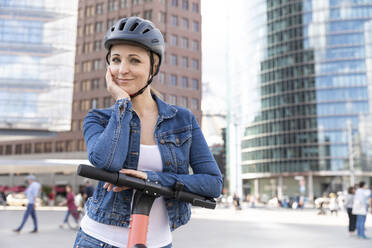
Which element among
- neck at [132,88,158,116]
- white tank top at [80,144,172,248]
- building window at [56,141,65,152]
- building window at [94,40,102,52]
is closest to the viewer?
white tank top at [80,144,172,248]

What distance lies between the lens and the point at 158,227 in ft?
5.98

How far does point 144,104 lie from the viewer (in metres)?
1.96

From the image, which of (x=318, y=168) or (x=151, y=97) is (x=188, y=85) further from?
(x=151, y=97)

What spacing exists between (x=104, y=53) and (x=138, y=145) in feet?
205

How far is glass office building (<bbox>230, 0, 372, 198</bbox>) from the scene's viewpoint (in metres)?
76.8

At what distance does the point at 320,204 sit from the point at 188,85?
115 ft

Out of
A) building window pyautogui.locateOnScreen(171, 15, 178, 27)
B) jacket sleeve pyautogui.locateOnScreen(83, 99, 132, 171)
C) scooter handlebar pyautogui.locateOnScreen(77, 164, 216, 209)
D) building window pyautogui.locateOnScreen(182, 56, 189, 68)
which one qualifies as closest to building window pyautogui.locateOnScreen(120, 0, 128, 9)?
building window pyautogui.locateOnScreen(171, 15, 178, 27)

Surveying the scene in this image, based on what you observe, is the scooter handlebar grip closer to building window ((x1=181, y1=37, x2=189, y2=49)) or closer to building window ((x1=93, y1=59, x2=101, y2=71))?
building window ((x1=93, y1=59, x2=101, y2=71))

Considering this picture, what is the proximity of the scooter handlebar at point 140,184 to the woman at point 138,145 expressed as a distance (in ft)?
0.10

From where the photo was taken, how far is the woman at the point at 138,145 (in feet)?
5.56

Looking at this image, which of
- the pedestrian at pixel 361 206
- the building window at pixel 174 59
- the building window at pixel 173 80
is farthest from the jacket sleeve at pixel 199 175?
the building window at pixel 174 59

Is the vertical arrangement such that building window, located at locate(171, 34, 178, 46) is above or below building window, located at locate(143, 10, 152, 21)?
below

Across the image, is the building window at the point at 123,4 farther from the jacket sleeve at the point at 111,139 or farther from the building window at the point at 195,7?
the jacket sleeve at the point at 111,139

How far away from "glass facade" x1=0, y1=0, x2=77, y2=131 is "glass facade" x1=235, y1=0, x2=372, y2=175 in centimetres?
5261
